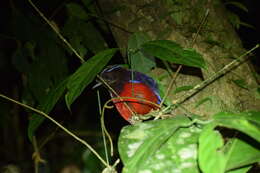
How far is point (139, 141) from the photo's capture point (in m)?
0.59

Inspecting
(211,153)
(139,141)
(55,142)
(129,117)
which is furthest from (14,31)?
(55,142)

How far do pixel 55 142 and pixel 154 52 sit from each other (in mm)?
2464

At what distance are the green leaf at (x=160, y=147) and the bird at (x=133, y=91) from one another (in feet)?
1.10

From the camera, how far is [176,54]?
0.76 meters

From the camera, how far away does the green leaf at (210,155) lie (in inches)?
18.5

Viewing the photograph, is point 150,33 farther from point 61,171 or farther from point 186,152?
point 61,171

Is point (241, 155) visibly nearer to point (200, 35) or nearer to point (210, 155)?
point (210, 155)

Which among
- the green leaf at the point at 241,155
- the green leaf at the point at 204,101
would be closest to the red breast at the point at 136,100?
the green leaf at the point at 204,101

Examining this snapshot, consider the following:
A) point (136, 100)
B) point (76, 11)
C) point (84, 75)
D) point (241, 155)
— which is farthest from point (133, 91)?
point (76, 11)

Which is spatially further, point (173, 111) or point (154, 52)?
point (173, 111)

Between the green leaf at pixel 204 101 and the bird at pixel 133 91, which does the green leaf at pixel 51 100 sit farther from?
the green leaf at pixel 204 101

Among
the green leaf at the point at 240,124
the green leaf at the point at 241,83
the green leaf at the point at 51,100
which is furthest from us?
the green leaf at the point at 241,83

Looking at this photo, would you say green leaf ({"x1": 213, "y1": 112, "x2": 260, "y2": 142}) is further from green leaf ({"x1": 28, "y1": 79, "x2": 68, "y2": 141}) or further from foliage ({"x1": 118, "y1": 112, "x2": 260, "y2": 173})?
green leaf ({"x1": 28, "y1": 79, "x2": 68, "y2": 141})

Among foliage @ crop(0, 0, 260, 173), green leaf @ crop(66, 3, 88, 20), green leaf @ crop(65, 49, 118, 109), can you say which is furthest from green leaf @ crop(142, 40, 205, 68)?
green leaf @ crop(66, 3, 88, 20)
